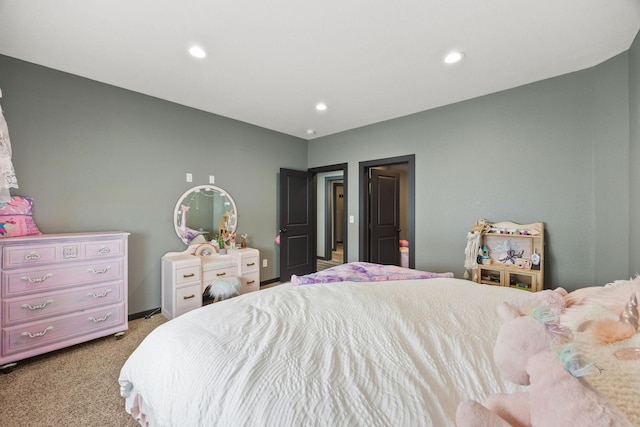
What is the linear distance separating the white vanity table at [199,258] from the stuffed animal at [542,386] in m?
2.88

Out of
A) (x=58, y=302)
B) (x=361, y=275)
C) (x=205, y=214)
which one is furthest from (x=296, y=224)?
(x=58, y=302)

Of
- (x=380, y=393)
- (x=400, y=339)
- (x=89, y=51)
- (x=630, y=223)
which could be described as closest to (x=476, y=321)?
(x=400, y=339)

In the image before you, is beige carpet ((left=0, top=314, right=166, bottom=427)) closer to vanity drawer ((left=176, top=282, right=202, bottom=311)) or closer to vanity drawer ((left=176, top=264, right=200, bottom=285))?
vanity drawer ((left=176, top=282, right=202, bottom=311))

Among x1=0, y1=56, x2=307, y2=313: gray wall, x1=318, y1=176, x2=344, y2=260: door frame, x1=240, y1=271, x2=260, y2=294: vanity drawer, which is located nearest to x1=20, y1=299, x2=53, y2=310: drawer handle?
x1=0, y1=56, x2=307, y2=313: gray wall

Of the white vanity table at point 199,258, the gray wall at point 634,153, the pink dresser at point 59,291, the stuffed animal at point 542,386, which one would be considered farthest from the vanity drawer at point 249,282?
the gray wall at point 634,153

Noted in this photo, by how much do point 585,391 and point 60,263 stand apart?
123 inches

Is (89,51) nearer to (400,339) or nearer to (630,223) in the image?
(400,339)

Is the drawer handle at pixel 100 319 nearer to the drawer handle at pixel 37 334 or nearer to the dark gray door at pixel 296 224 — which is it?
the drawer handle at pixel 37 334

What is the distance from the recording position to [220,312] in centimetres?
126

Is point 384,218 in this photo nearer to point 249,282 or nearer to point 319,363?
point 249,282

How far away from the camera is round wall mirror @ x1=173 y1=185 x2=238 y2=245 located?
3.16m

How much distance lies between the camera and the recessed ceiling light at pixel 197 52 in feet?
6.53

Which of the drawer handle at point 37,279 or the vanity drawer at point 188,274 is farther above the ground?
the drawer handle at point 37,279

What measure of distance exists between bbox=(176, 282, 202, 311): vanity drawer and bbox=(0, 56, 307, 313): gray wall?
1.62 feet
